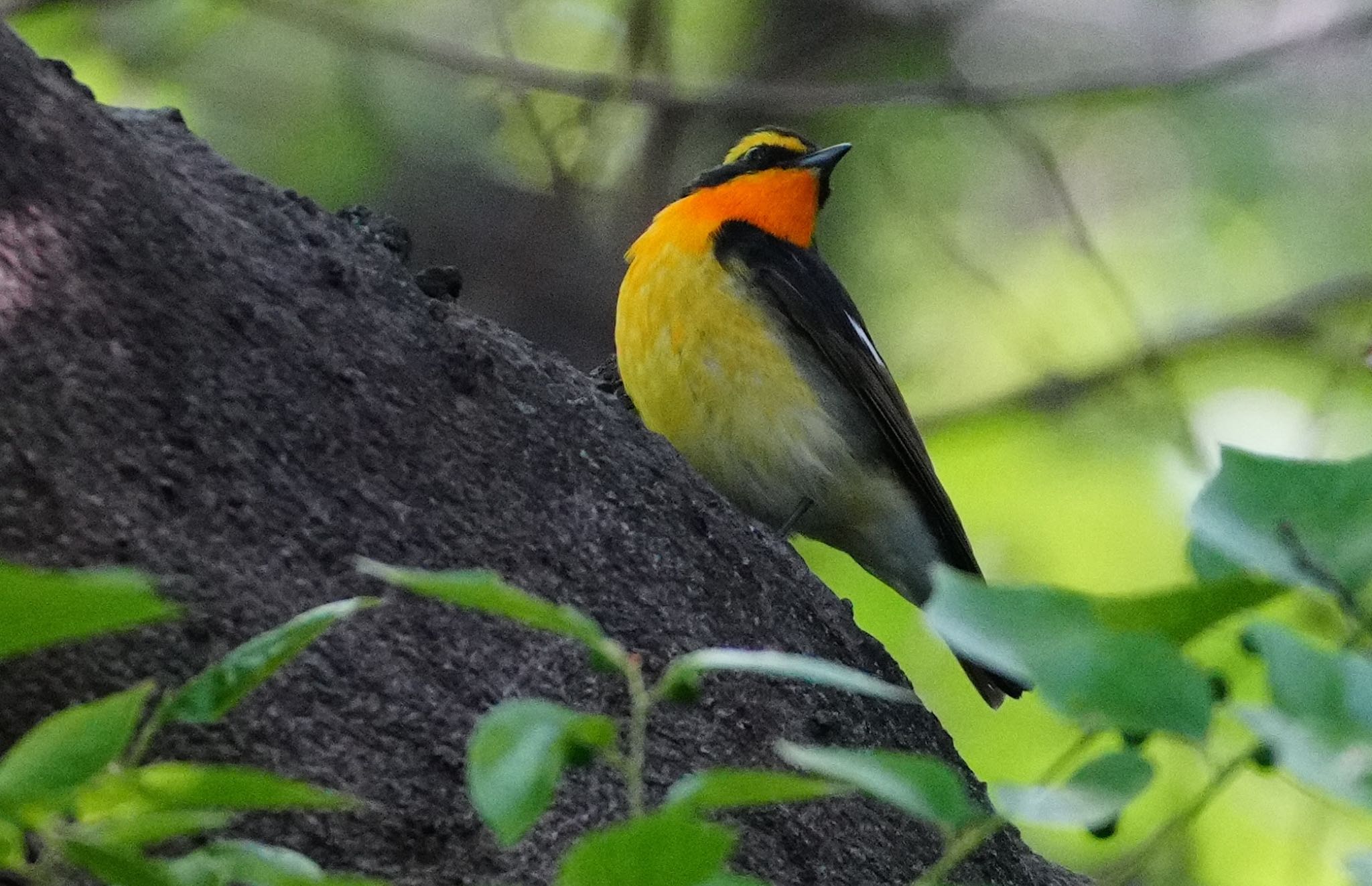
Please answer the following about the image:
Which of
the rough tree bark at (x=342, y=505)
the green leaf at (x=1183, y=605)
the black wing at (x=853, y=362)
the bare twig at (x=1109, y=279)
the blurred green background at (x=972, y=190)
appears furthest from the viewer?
the bare twig at (x=1109, y=279)

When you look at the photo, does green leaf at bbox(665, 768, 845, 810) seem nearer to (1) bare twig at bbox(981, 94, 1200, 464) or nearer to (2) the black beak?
(2) the black beak

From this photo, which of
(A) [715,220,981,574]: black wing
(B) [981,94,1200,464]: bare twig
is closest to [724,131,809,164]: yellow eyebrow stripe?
(A) [715,220,981,574]: black wing

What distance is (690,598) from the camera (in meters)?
2.73

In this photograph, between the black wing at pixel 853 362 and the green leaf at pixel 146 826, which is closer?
the green leaf at pixel 146 826

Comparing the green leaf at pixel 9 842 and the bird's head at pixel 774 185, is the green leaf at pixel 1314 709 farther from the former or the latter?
the bird's head at pixel 774 185

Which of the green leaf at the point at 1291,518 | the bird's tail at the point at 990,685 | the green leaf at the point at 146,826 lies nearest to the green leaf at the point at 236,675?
the green leaf at the point at 146,826

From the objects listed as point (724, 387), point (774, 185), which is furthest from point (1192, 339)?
point (724, 387)

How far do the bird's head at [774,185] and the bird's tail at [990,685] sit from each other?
62.1 inches

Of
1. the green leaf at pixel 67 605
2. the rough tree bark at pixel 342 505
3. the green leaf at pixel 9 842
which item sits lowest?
the green leaf at pixel 9 842

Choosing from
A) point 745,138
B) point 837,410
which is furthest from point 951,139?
point 837,410

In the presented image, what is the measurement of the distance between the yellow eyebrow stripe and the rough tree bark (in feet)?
8.84

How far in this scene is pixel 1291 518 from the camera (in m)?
1.10

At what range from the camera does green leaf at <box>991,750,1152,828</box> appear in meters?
1.03

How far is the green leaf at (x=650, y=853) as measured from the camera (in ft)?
3.30
